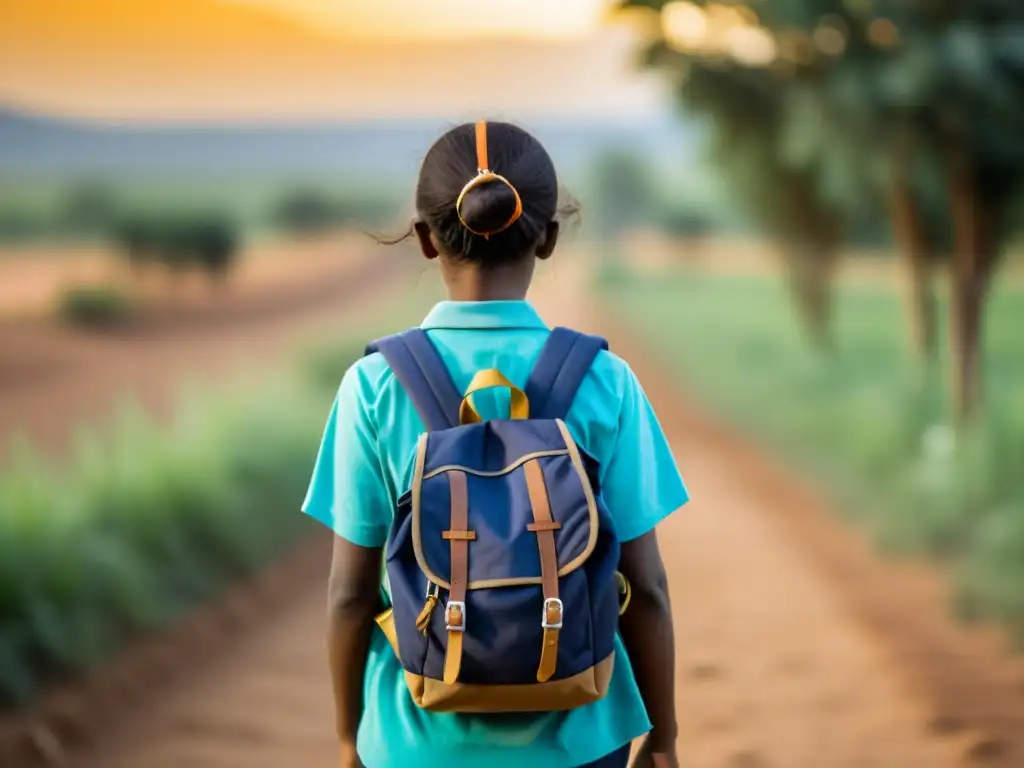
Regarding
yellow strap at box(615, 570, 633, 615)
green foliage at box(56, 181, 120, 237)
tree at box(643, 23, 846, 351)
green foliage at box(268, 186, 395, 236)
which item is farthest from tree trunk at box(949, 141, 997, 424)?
green foliage at box(268, 186, 395, 236)

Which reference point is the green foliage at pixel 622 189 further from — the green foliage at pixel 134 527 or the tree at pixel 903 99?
the green foliage at pixel 134 527

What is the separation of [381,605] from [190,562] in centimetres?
371

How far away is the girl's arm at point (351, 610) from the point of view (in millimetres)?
1697

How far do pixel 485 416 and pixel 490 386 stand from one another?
74mm

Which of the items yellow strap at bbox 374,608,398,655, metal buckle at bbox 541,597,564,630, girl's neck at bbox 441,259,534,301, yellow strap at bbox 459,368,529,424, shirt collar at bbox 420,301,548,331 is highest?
girl's neck at bbox 441,259,534,301

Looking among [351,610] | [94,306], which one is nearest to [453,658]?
[351,610]

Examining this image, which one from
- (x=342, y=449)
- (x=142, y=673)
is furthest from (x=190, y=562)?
(x=342, y=449)

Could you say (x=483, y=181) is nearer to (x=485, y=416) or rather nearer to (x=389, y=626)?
(x=485, y=416)

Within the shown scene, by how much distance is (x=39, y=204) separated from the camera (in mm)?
9297

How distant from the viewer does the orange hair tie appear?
1.56 meters

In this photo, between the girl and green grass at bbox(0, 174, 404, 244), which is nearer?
the girl

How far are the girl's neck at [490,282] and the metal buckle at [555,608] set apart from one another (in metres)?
0.46

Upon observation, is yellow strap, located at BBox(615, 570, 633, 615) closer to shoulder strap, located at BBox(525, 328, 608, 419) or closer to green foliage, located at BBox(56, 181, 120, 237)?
shoulder strap, located at BBox(525, 328, 608, 419)

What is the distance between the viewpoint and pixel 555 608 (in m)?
1.43
